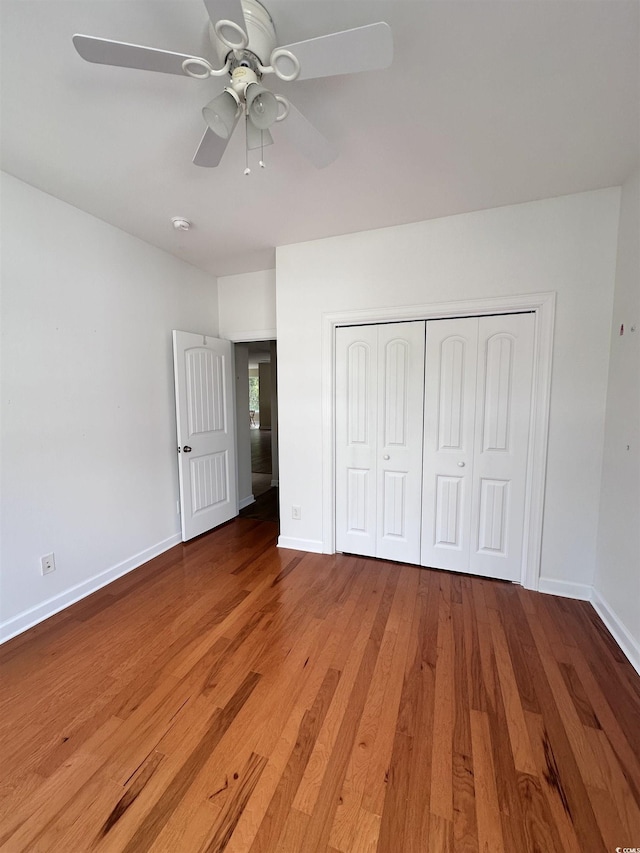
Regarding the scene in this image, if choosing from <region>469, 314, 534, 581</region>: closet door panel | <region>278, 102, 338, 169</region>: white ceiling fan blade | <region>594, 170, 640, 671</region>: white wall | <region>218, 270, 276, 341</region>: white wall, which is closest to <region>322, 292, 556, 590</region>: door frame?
<region>469, 314, 534, 581</region>: closet door panel

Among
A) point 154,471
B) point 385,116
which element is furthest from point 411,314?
point 154,471

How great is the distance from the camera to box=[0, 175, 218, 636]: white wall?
196cm

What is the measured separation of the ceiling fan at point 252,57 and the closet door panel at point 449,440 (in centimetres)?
164

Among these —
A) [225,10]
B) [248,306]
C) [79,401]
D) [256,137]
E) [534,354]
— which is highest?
[256,137]

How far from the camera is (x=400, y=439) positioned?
8.70ft

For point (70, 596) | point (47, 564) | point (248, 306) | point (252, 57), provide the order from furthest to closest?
point (248, 306), point (70, 596), point (47, 564), point (252, 57)

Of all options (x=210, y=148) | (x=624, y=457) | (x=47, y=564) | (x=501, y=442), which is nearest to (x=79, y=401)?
(x=47, y=564)

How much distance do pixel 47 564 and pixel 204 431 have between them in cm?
157

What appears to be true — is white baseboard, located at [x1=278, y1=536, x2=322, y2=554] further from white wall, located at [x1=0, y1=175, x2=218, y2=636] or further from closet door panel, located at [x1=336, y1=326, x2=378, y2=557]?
white wall, located at [x1=0, y1=175, x2=218, y2=636]

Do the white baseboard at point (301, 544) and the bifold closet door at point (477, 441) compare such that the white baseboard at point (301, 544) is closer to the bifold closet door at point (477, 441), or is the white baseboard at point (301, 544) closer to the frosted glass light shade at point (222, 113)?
the bifold closet door at point (477, 441)

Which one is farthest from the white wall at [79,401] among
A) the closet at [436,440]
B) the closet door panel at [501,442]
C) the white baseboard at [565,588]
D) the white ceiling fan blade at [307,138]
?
the white baseboard at [565,588]

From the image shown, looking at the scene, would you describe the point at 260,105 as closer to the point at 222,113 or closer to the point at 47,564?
the point at 222,113

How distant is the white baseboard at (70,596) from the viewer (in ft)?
6.41

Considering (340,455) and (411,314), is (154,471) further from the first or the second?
(411,314)
